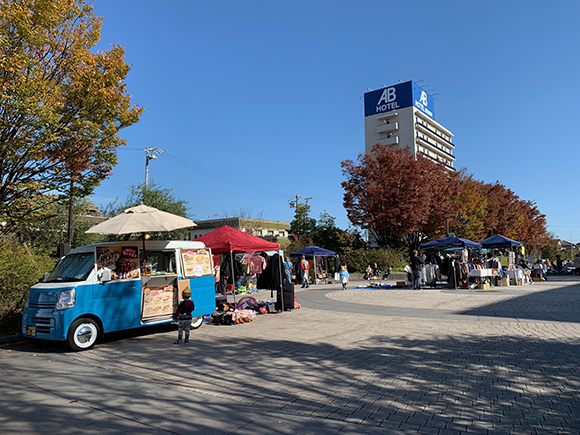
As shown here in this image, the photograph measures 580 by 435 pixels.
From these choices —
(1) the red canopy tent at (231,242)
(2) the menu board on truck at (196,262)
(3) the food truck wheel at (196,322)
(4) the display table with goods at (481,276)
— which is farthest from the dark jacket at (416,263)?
(3) the food truck wheel at (196,322)

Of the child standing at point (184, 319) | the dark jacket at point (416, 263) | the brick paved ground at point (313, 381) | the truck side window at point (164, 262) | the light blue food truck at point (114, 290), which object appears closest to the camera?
the brick paved ground at point (313, 381)

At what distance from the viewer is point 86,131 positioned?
512 inches

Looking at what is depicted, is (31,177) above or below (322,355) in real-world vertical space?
above

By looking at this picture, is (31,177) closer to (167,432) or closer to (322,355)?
(322,355)

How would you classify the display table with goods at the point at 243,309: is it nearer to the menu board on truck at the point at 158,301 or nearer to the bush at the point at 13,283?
the menu board on truck at the point at 158,301

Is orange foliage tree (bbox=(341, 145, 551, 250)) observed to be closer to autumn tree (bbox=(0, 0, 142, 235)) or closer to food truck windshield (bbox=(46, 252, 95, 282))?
autumn tree (bbox=(0, 0, 142, 235))

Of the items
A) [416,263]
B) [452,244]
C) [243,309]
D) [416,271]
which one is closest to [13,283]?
[243,309]

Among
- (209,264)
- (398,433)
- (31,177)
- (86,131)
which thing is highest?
(86,131)

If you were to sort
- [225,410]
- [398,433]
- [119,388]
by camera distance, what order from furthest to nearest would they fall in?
[119,388] → [225,410] → [398,433]

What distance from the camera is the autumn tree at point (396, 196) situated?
32.6 metres

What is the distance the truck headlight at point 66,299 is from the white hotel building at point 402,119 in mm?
67110

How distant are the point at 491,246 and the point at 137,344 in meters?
21.5

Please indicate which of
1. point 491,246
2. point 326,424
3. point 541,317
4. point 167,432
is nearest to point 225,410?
point 167,432

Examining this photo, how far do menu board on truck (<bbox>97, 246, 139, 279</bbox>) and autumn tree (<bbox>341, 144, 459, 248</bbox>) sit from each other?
1001 inches
